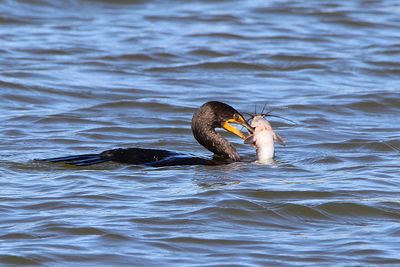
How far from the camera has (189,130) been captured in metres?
13.3

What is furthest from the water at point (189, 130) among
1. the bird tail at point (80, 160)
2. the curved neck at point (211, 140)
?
the curved neck at point (211, 140)

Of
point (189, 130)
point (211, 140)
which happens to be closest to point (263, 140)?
point (211, 140)

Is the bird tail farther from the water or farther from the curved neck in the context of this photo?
the curved neck

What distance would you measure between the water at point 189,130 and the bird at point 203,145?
0.14 m

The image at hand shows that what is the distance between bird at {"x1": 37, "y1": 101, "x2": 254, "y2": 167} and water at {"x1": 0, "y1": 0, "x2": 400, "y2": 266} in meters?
0.14

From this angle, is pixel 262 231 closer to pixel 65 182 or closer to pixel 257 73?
pixel 65 182

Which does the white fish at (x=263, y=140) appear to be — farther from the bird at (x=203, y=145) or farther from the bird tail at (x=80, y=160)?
the bird tail at (x=80, y=160)

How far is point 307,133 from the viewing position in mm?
13164

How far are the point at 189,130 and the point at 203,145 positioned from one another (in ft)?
6.24

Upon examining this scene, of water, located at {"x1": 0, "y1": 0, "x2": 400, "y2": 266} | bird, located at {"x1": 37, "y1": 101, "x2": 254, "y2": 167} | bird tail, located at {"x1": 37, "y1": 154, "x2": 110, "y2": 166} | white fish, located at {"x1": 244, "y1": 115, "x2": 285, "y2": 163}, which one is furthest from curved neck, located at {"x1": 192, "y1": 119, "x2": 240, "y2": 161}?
bird tail, located at {"x1": 37, "y1": 154, "x2": 110, "y2": 166}

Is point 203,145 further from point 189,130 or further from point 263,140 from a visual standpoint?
point 189,130

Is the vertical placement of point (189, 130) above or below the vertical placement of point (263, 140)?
below

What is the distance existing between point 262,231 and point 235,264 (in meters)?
0.93

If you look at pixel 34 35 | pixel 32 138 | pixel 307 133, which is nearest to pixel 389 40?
pixel 34 35
